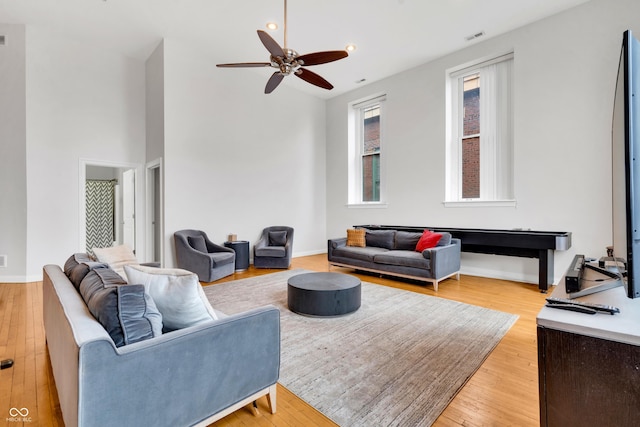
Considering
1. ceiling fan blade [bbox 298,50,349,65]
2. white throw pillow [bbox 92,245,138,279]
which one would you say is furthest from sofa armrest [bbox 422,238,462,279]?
white throw pillow [bbox 92,245,138,279]

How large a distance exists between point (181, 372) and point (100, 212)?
7972 mm

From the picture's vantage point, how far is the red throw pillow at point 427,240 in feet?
15.1

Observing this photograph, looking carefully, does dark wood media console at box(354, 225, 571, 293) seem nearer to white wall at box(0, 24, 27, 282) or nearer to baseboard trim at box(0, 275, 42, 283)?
baseboard trim at box(0, 275, 42, 283)

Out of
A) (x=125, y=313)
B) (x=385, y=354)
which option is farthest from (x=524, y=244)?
(x=125, y=313)

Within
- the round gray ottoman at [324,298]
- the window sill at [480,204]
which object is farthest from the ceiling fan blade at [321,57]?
the window sill at [480,204]

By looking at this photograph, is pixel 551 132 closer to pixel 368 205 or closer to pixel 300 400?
pixel 368 205

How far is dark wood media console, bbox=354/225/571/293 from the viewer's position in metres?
3.89

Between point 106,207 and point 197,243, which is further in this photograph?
point 106,207

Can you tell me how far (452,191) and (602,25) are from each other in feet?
9.50

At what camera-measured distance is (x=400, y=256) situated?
4.57 m

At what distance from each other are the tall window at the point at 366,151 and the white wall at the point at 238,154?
89cm

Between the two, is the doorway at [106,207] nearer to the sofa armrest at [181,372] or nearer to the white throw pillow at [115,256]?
the white throw pillow at [115,256]

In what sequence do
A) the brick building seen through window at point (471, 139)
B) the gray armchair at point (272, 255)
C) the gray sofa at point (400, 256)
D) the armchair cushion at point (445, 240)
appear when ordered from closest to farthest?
the gray sofa at point (400, 256), the armchair cushion at point (445, 240), the brick building seen through window at point (471, 139), the gray armchair at point (272, 255)

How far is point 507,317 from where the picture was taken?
3123mm
